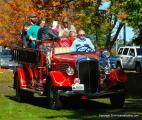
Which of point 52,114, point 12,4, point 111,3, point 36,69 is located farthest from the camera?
point 12,4

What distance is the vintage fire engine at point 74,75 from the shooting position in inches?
581

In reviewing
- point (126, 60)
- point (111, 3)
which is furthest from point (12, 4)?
point (111, 3)

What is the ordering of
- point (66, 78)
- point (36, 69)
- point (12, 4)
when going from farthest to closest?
point (12, 4)
point (36, 69)
point (66, 78)

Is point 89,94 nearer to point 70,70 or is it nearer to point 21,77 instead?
point 70,70

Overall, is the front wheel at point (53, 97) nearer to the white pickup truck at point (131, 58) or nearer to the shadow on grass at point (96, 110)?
the shadow on grass at point (96, 110)

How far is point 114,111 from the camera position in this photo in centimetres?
1446

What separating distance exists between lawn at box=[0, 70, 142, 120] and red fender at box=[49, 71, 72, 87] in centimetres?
70

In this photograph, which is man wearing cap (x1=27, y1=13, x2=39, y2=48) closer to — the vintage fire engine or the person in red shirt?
the vintage fire engine

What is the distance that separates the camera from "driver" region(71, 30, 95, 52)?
15.8 metres

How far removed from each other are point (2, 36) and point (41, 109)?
34437mm

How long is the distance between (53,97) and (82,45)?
5.91ft

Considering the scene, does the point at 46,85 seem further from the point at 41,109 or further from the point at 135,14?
the point at 135,14

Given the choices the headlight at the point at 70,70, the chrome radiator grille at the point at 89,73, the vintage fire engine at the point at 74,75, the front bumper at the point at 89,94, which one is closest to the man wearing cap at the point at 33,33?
the vintage fire engine at the point at 74,75

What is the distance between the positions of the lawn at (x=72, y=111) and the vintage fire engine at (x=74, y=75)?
40 centimetres
